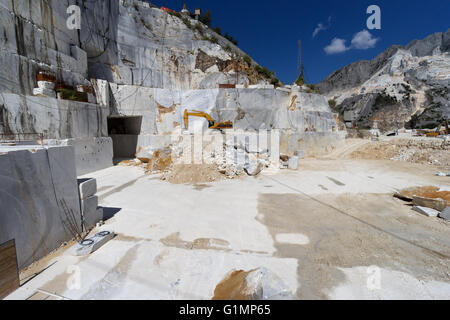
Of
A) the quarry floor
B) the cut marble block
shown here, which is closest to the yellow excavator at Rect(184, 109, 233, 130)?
the quarry floor

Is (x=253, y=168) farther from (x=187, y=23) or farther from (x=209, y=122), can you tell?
(x=187, y=23)

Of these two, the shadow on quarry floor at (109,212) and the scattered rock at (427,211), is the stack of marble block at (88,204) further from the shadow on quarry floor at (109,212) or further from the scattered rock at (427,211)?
the scattered rock at (427,211)

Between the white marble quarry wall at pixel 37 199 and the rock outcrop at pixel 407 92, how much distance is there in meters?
39.8

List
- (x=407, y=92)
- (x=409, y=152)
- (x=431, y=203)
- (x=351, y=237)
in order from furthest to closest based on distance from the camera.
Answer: (x=407, y=92), (x=409, y=152), (x=431, y=203), (x=351, y=237)

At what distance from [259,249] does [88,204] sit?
11.2 feet

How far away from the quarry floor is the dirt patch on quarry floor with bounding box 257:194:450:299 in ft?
0.06

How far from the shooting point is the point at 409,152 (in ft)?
43.7

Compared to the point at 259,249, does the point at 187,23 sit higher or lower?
higher

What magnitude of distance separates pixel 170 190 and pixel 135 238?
3046mm

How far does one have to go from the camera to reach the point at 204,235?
381cm

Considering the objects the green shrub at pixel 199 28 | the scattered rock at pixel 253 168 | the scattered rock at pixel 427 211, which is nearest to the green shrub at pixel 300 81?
the green shrub at pixel 199 28

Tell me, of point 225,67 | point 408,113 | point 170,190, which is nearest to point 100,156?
point 170,190

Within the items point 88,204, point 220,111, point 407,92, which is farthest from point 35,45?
point 407,92
